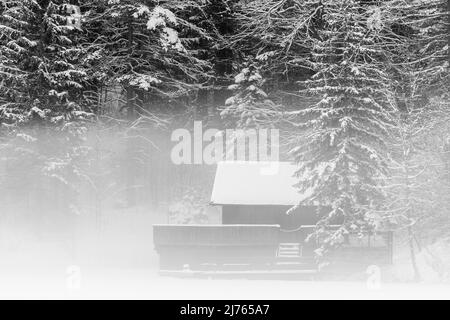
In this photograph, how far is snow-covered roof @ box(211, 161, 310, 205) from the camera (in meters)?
28.3

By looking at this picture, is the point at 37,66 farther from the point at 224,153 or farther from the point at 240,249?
the point at 240,249

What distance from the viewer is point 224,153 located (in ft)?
118

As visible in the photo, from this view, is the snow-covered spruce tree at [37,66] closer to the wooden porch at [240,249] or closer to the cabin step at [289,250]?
the wooden porch at [240,249]

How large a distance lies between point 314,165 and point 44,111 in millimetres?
12241

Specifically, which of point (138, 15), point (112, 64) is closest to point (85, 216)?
point (112, 64)

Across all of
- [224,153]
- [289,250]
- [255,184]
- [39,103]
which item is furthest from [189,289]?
[224,153]

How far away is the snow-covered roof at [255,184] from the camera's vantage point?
2834 centimetres

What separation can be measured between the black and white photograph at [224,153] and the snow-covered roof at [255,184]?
91 mm

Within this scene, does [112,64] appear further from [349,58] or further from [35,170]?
[349,58]

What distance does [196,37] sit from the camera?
3797cm

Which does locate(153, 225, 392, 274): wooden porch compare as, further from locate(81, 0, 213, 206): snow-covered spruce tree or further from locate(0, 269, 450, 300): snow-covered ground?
locate(81, 0, 213, 206): snow-covered spruce tree

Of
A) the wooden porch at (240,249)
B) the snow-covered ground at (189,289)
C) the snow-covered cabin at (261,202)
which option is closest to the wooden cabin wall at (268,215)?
the snow-covered cabin at (261,202)

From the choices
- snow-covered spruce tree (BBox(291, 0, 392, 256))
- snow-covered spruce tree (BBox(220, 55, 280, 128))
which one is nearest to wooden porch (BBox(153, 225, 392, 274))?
snow-covered spruce tree (BBox(291, 0, 392, 256))
